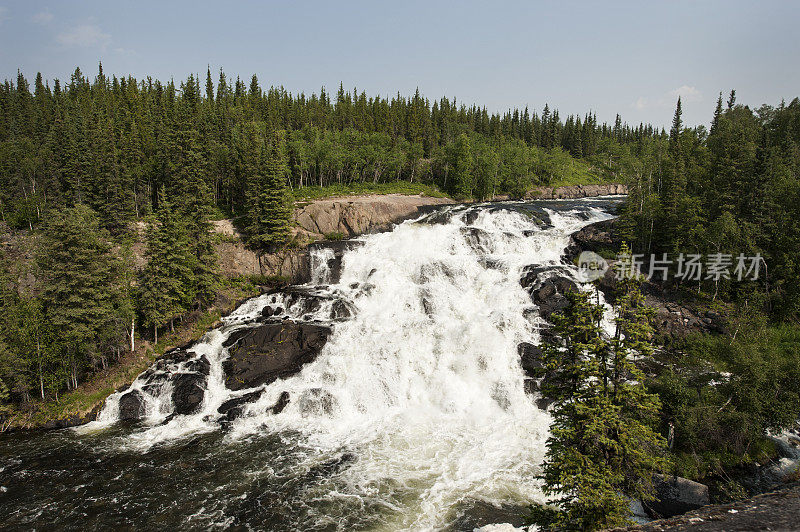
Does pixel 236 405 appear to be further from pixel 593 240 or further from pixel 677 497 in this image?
pixel 593 240

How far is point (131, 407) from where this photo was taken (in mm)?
27344

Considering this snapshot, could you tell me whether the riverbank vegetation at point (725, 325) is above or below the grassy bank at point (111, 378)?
above

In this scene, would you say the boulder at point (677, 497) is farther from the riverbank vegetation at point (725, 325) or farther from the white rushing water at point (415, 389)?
the white rushing water at point (415, 389)

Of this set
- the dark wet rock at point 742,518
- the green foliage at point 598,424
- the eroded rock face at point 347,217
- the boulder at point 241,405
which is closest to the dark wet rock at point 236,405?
the boulder at point 241,405

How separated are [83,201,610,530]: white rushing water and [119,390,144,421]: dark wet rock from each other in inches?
22.0

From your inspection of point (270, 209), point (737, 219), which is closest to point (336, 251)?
point (270, 209)

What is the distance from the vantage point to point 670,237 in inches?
1599

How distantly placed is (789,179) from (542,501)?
42.7 meters

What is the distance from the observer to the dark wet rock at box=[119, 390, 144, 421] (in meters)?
27.1

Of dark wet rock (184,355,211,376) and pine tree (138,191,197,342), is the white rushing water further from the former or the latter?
pine tree (138,191,197,342)

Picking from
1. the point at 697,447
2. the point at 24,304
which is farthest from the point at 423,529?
the point at 24,304

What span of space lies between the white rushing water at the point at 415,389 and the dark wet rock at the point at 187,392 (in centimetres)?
65

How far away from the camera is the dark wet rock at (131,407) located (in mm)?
27125

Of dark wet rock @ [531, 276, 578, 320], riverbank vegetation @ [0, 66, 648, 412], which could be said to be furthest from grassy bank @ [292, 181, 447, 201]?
dark wet rock @ [531, 276, 578, 320]
